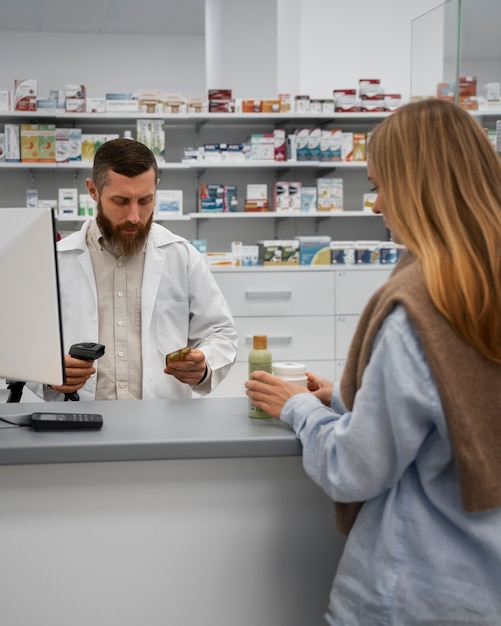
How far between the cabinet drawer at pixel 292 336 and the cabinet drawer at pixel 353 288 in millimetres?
165

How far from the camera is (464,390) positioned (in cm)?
124

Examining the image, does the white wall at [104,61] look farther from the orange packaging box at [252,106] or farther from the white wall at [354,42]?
the orange packaging box at [252,106]

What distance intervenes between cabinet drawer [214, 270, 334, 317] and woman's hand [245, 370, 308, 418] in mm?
3947

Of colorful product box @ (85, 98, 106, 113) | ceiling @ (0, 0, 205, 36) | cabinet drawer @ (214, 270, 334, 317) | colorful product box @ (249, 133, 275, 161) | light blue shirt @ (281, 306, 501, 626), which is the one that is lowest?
cabinet drawer @ (214, 270, 334, 317)

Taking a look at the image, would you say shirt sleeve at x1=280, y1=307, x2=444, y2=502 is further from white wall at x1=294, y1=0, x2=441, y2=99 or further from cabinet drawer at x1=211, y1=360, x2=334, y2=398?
white wall at x1=294, y1=0, x2=441, y2=99

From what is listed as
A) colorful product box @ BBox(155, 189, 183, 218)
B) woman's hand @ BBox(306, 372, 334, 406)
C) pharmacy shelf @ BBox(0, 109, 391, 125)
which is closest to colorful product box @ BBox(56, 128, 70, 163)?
pharmacy shelf @ BBox(0, 109, 391, 125)

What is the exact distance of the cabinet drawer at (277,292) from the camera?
567 cm

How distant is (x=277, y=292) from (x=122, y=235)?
3.25 m

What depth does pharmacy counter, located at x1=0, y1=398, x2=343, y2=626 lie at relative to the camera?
1.67 meters

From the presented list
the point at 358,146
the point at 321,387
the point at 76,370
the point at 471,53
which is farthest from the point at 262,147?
the point at 321,387

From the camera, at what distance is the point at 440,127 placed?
1333 mm

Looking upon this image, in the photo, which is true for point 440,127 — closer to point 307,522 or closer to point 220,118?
point 307,522

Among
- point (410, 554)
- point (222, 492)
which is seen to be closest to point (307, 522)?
point (222, 492)

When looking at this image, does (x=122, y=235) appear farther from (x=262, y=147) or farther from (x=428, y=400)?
(x=262, y=147)
